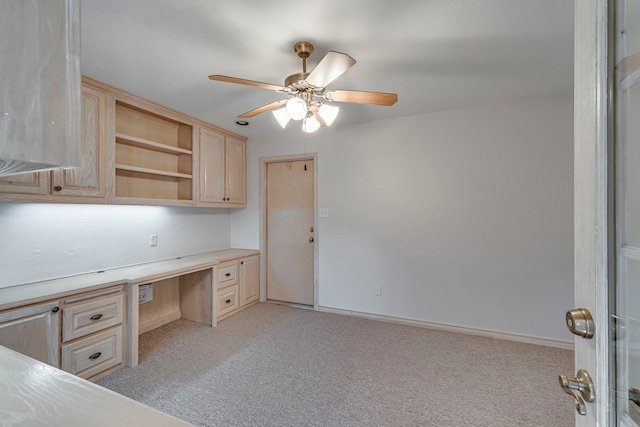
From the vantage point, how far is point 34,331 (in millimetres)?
1808

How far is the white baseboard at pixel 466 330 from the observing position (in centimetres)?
273

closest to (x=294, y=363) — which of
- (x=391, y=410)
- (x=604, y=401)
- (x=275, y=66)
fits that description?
(x=391, y=410)

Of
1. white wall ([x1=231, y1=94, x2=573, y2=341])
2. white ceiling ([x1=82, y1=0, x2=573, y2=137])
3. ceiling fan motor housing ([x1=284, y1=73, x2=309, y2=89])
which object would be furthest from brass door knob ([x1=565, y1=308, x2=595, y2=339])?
white wall ([x1=231, y1=94, x2=573, y2=341])

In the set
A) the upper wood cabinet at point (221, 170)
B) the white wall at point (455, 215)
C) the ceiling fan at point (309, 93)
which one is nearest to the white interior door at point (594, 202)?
the ceiling fan at point (309, 93)

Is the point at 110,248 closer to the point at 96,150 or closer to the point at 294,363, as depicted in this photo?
the point at 96,150

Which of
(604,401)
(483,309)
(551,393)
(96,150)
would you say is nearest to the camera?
(604,401)

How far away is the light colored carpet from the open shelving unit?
1536 millimetres

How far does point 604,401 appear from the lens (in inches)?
23.5

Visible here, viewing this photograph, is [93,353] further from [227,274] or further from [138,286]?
[227,274]

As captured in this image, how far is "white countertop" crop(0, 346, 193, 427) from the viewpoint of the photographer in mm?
586

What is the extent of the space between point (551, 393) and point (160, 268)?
134 inches

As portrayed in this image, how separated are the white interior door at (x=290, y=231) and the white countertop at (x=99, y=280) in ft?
2.89

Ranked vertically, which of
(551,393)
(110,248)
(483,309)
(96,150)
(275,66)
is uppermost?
(275,66)

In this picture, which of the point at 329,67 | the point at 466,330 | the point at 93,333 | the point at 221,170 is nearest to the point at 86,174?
the point at 93,333
